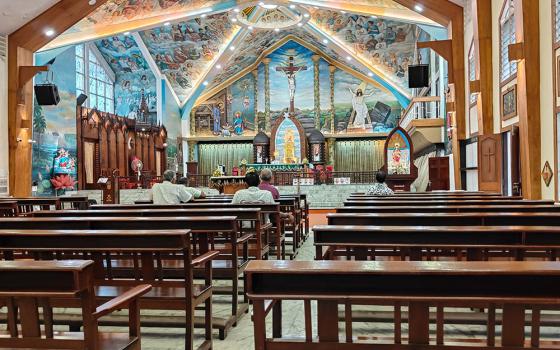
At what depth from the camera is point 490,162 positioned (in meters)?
8.65

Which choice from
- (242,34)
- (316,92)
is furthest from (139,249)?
(316,92)

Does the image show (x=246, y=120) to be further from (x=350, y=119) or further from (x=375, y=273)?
(x=375, y=273)

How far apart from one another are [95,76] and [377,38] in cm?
1090

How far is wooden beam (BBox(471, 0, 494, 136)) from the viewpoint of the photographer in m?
9.50

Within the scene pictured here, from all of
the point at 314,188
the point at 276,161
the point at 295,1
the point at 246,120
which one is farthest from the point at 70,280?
the point at 246,120

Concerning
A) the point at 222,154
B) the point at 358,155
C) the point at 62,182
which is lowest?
the point at 62,182

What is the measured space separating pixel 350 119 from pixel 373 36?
5179 millimetres

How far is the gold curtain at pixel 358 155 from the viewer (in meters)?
22.8

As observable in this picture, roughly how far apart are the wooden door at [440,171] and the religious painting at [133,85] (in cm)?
1216

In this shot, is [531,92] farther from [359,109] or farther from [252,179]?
[359,109]

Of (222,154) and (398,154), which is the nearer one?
(398,154)

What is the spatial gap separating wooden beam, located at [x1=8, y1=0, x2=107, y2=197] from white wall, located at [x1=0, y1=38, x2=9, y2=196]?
87 mm

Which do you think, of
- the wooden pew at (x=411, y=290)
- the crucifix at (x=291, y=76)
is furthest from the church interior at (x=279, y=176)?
Result: the crucifix at (x=291, y=76)

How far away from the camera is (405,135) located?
11.7m
